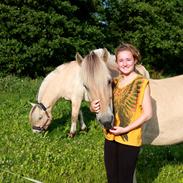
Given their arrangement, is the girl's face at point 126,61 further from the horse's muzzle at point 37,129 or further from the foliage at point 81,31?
the foliage at point 81,31

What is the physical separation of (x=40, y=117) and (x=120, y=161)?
491 centimetres

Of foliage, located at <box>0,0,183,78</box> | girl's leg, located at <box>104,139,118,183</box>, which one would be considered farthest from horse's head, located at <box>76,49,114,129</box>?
foliage, located at <box>0,0,183,78</box>

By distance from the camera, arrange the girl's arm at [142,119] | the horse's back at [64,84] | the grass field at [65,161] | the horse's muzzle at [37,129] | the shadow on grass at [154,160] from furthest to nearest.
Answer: the horse's back at [64,84] < the horse's muzzle at [37,129] < the shadow on grass at [154,160] < the grass field at [65,161] < the girl's arm at [142,119]

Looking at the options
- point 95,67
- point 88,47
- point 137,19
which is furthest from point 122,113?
point 137,19

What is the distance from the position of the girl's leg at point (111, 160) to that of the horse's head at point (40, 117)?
15.4 feet

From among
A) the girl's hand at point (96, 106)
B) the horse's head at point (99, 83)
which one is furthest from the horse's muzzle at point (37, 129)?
the girl's hand at point (96, 106)

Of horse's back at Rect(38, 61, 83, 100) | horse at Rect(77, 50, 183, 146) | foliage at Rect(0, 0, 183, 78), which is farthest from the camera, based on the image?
foliage at Rect(0, 0, 183, 78)

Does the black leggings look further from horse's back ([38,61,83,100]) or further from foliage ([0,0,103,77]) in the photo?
foliage ([0,0,103,77])

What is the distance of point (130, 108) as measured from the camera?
12.5ft

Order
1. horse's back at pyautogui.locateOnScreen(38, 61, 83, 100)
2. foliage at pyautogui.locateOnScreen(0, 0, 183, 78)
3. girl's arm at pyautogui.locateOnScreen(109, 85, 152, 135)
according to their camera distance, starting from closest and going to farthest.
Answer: girl's arm at pyautogui.locateOnScreen(109, 85, 152, 135), horse's back at pyautogui.locateOnScreen(38, 61, 83, 100), foliage at pyautogui.locateOnScreen(0, 0, 183, 78)

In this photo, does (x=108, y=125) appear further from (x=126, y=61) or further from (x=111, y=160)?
(x=126, y=61)

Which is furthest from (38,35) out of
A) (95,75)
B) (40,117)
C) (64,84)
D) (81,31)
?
(95,75)

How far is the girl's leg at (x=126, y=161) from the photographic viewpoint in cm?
382

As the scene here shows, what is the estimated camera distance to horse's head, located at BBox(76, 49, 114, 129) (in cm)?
380
